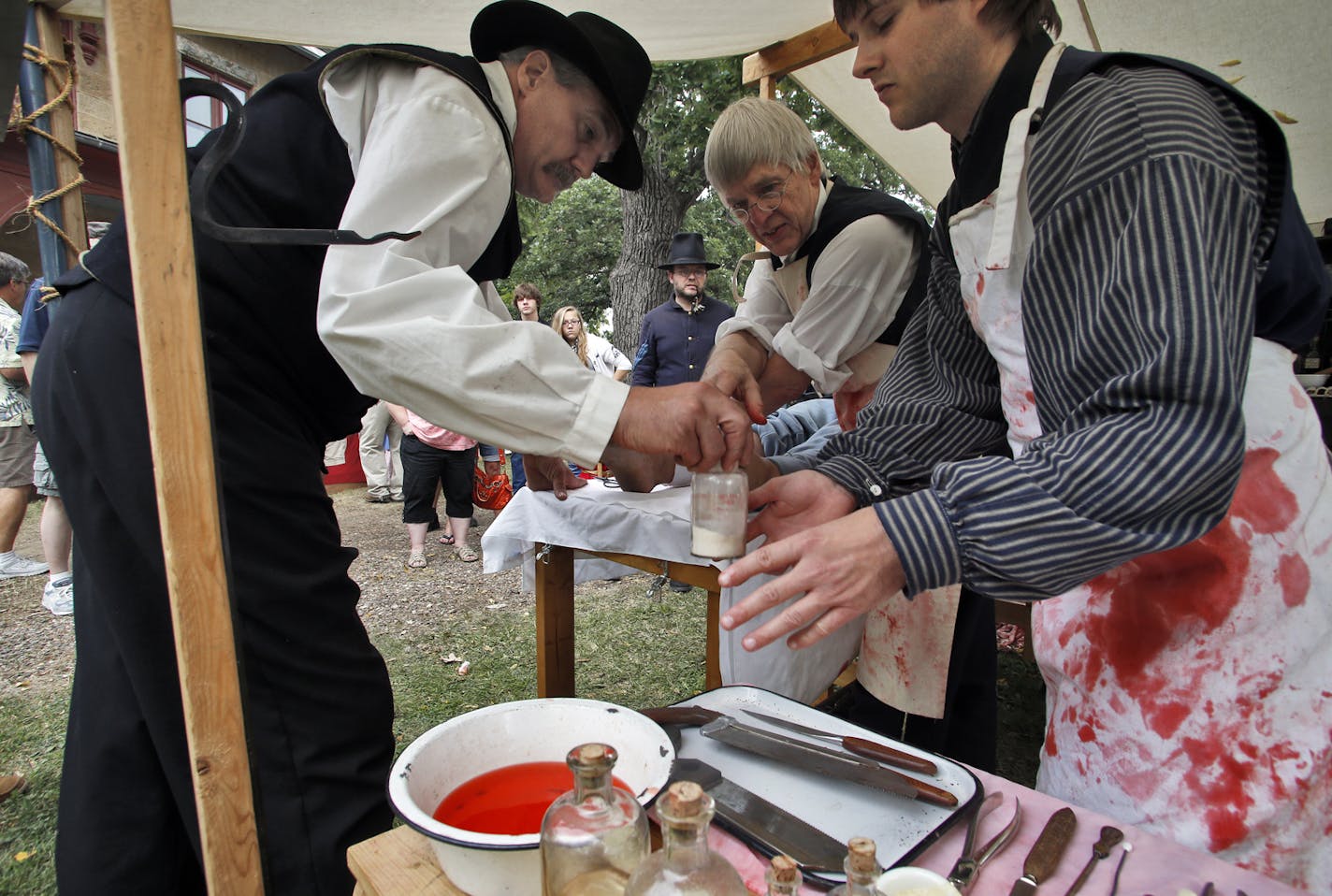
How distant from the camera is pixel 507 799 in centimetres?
90

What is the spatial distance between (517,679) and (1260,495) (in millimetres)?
3305

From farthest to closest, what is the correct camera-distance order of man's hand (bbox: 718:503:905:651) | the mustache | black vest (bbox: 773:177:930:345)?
black vest (bbox: 773:177:930:345), the mustache, man's hand (bbox: 718:503:905:651)

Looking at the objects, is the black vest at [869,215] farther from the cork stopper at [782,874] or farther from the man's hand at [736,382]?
the cork stopper at [782,874]

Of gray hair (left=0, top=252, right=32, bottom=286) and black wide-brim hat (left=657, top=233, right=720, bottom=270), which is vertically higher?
black wide-brim hat (left=657, top=233, right=720, bottom=270)

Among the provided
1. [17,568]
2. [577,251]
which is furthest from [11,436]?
[577,251]

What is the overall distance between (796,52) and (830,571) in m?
3.89

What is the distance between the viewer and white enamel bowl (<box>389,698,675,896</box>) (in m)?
0.73

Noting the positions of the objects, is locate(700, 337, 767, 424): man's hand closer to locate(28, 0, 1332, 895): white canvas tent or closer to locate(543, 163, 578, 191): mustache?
locate(543, 163, 578, 191): mustache

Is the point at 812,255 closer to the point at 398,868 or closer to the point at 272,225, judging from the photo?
the point at 272,225

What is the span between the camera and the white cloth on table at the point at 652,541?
7.46ft

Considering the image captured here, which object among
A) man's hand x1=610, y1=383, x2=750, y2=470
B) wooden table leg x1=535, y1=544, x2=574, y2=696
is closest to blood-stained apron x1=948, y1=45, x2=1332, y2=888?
man's hand x1=610, y1=383, x2=750, y2=470

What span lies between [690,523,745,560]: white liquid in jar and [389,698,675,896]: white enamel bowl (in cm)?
46

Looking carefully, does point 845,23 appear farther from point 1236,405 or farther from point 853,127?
point 853,127

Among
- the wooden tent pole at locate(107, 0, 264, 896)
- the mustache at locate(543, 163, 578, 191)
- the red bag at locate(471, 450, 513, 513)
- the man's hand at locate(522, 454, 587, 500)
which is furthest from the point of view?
the red bag at locate(471, 450, 513, 513)
